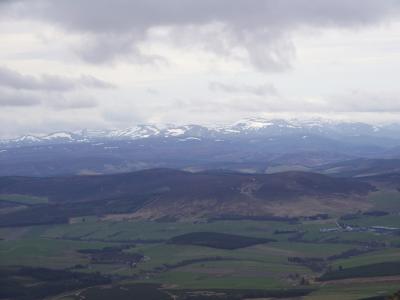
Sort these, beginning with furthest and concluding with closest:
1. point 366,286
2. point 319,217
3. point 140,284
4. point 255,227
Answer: point 319,217, point 255,227, point 140,284, point 366,286

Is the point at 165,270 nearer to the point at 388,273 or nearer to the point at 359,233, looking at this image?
the point at 388,273

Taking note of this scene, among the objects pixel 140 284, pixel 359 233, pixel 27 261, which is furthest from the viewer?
pixel 359 233

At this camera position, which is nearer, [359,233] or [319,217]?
[359,233]

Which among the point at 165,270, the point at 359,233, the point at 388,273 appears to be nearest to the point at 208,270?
the point at 165,270

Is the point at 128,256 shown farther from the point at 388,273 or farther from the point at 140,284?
the point at 388,273

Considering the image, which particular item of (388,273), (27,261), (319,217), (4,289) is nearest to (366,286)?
(388,273)

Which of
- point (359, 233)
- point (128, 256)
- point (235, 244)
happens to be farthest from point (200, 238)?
point (359, 233)

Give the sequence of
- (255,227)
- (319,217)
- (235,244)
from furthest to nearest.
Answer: (319,217) → (255,227) → (235,244)

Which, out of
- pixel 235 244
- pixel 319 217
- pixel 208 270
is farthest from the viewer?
pixel 319 217

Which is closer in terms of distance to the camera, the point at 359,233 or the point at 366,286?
the point at 366,286
